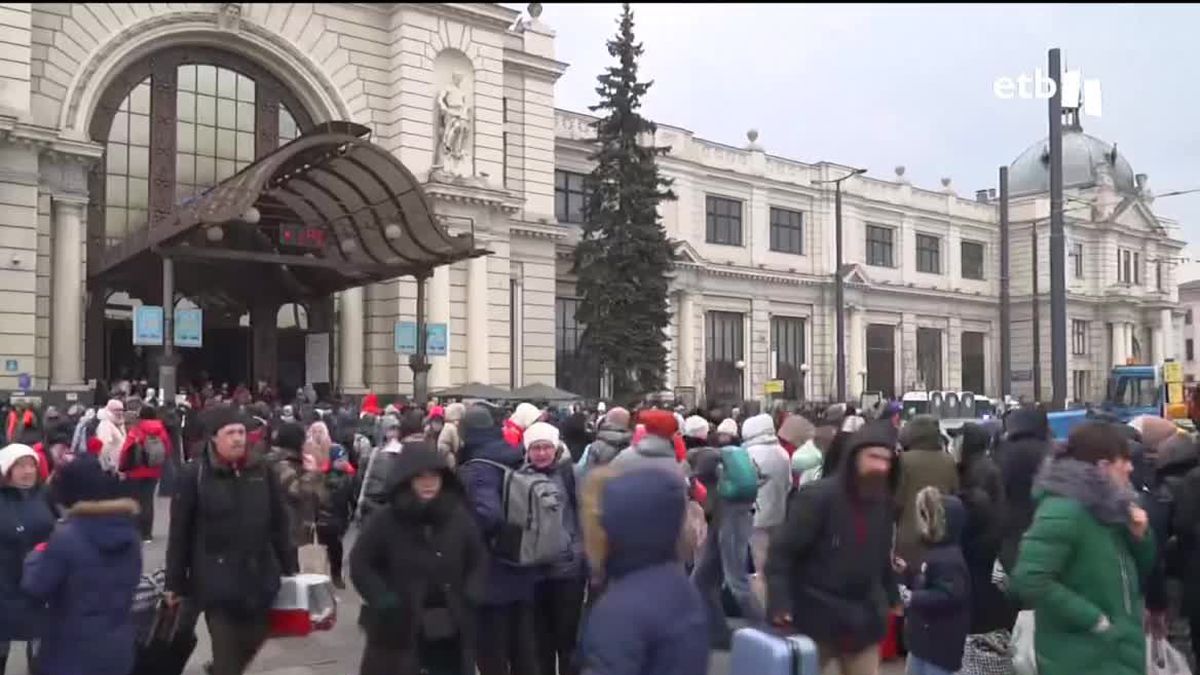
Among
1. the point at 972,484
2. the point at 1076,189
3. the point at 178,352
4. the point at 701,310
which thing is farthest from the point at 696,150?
the point at 972,484

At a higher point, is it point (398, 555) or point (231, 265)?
point (231, 265)

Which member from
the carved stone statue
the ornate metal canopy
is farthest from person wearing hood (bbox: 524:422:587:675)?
the carved stone statue

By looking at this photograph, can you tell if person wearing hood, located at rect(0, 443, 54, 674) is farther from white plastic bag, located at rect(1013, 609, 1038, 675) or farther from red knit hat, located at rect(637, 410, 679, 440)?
white plastic bag, located at rect(1013, 609, 1038, 675)

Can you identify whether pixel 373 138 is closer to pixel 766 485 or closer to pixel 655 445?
pixel 766 485

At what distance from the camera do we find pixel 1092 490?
4820 millimetres

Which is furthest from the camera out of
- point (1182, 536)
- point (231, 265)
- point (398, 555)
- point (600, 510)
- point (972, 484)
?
point (231, 265)

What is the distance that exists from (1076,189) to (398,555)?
64.2m

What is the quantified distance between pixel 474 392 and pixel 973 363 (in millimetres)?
35400

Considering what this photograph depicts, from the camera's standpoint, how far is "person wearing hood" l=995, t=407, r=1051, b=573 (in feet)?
23.7

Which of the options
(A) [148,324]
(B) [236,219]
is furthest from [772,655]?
(A) [148,324]

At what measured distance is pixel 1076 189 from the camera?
205ft

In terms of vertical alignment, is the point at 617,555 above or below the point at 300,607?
above

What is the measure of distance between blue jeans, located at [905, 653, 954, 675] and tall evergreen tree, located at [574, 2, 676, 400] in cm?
2840

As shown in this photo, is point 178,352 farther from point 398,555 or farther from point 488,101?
point 398,555
